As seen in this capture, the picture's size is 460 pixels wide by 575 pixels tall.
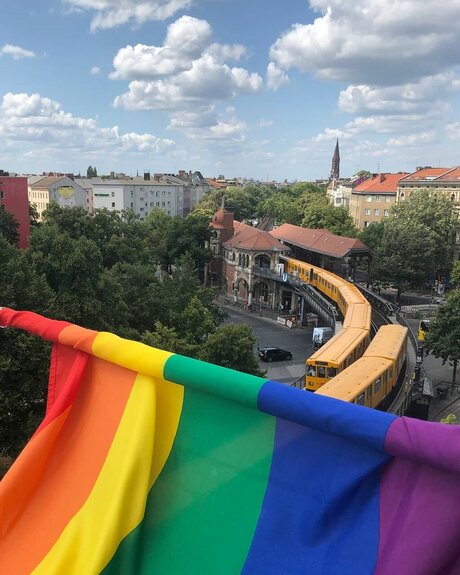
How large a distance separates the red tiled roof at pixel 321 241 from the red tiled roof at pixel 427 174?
19.7m

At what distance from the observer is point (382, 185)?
69875 mm

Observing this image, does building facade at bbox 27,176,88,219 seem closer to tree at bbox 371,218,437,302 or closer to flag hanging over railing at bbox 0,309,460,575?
tree at bbox 371,218,437,302

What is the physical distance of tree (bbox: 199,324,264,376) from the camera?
1983 centimetres

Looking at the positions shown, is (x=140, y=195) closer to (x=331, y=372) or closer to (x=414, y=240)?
(x=414, y=240)

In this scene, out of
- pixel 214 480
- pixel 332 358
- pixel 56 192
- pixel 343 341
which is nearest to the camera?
pixel 214 480

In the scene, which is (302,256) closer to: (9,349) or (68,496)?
(9,349)

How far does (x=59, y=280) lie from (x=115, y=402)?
1878 cm

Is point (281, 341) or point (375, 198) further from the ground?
point (375, 198)

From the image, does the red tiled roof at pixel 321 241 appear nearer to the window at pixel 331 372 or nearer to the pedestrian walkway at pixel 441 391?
the pedestrian walkway at pixel 441 391

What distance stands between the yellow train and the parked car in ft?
14.9

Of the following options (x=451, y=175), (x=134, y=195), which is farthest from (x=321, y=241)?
(x=134, y=195)

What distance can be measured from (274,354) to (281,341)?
4755 millimetres

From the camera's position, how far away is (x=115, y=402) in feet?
7.86

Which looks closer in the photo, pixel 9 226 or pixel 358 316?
pixel 358 316
